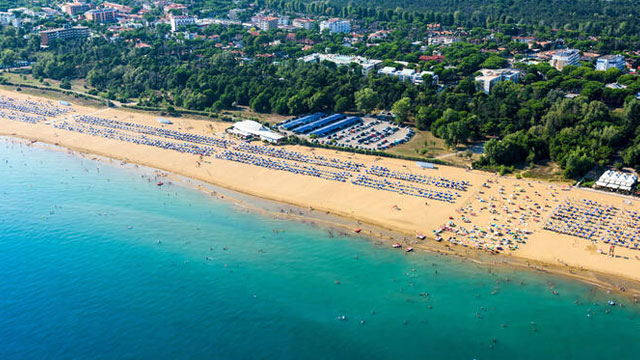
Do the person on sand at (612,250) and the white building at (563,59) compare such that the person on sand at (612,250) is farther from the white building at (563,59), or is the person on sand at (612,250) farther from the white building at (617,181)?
the white building at (563,59)

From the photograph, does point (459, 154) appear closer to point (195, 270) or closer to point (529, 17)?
point (195, 270)

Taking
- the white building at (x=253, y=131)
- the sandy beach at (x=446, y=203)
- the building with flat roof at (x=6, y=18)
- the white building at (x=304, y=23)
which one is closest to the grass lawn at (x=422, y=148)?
the sandy beach at (x=446, y=203)

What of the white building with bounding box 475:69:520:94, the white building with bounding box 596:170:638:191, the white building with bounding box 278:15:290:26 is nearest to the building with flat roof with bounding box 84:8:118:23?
the white building with bounding box 278:15:290:26

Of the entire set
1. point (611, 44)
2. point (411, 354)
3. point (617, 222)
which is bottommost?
point (411, 354)

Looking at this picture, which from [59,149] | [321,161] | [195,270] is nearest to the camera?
[195,270]

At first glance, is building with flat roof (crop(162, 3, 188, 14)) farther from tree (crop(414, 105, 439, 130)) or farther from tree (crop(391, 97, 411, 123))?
tree (crop(414, 105, 439, 130))

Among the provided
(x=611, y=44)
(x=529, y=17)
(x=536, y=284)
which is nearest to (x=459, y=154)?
(x=536, y=284)
